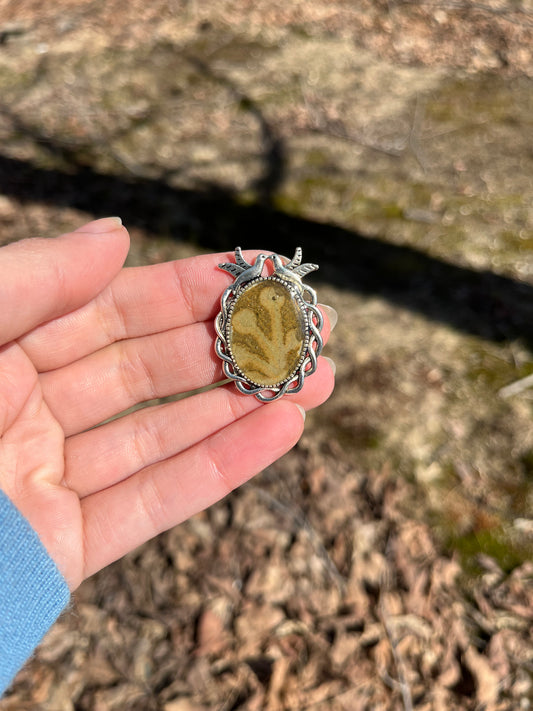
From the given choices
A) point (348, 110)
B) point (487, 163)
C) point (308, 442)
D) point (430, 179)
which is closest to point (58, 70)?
point (348, 110)

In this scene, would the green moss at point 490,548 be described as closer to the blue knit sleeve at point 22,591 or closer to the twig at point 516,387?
the twig at point 516,387

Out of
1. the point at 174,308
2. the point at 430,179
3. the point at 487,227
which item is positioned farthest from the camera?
the point at 430,179

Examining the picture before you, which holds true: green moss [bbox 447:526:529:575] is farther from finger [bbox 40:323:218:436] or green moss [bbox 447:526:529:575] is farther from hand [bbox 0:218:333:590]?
finger [bbox 40:323:218:436]

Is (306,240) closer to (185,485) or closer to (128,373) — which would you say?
(128,373)

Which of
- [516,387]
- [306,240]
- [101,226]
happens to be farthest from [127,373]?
[516,387]

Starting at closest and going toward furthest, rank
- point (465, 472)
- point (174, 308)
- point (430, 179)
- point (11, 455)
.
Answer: point (11, 455) → point (174, 308) → point (465, 472) → point (430, 179)

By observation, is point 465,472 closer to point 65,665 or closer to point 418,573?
point 418,573
